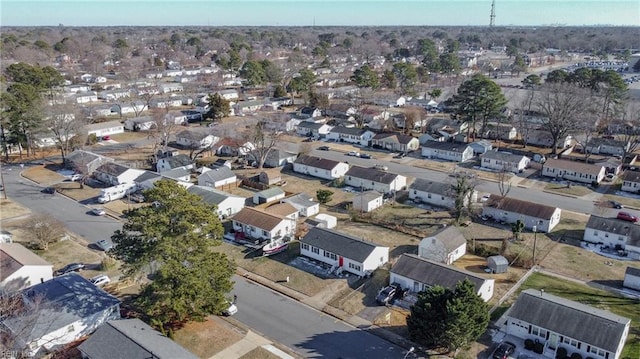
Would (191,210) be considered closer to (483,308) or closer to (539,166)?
(483,308)

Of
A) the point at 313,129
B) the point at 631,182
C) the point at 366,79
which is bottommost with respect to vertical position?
the point at 631,182

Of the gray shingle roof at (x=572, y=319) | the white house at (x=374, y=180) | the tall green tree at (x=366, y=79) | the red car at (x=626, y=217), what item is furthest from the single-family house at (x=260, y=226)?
the tall green tree at (x=366, y=79)

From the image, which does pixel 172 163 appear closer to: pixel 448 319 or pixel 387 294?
pixel 387 294

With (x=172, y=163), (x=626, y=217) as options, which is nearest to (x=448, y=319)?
(x=626, y=217)

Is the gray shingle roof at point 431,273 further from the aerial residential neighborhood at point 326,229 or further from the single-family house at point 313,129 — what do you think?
the single-family house at point 313,129

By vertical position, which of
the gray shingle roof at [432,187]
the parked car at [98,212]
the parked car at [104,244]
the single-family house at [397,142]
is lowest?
the parked car at [104,244]

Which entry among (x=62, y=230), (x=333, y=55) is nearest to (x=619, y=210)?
(x=62, y=230)

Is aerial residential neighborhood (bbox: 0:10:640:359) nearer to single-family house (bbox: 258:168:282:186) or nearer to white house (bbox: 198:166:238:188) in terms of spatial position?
white house (bbox: 198:166:238:188)
